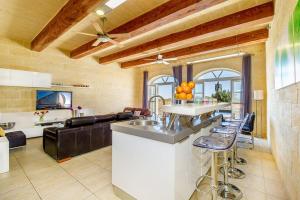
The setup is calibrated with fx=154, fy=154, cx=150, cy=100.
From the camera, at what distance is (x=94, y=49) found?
486cm

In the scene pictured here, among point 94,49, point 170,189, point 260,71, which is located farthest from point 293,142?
point 94,49

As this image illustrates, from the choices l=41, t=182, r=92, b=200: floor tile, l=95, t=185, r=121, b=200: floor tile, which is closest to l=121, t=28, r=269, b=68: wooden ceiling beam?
l=95, t=185, r=121, b=200: floor tile

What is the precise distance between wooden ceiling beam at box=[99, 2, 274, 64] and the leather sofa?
106 inches

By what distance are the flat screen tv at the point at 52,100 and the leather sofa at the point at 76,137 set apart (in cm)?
226

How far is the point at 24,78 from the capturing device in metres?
4.61

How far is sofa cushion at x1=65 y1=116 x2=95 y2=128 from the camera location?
126 inches

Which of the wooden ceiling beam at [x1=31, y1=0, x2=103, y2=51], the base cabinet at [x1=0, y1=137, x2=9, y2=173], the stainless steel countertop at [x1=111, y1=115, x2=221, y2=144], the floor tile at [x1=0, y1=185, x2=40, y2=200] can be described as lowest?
the floor tile at [x1=0, y1=185, x2=40, y2=200]

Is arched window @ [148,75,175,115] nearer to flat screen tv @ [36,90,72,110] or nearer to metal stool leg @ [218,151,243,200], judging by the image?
flat screen tv @ [36,90,72,110]

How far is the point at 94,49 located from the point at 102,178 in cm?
386

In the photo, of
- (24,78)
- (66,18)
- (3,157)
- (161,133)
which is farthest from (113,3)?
(24,78)

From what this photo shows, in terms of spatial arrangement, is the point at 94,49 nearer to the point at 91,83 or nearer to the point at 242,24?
the point at 91,83

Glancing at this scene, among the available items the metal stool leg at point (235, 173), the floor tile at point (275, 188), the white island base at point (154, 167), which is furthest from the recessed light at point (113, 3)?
the floor tile at point (275, 188)

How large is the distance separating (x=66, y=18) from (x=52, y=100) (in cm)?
347

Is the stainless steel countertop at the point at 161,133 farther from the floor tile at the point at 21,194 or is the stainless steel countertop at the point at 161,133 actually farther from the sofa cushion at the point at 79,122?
the sofa cushion at the point at 79,122
